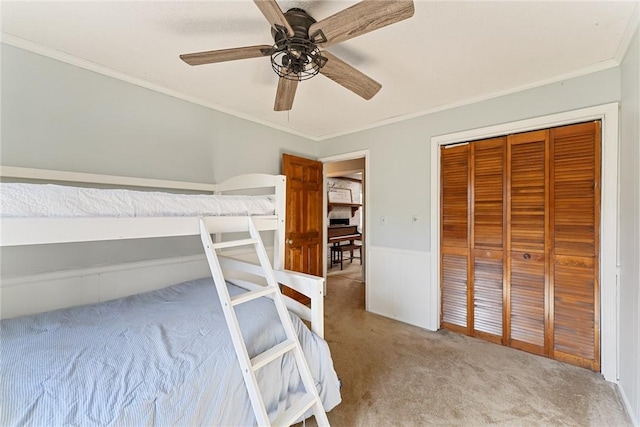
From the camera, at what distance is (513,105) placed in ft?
7.73

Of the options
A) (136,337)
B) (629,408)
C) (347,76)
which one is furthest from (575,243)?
(136,337)

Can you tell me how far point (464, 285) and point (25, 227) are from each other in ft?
10.5

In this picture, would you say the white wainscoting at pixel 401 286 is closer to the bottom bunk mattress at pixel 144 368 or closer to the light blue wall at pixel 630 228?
the light blue wall at pixel 630 228

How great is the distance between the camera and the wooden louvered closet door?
2.06 m

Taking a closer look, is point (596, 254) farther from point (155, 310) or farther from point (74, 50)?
point (74, 50)

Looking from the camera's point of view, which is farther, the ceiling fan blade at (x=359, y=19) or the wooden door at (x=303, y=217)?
the wooden door at (x=303, y=217)

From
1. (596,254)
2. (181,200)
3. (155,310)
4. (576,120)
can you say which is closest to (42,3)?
(181,200)

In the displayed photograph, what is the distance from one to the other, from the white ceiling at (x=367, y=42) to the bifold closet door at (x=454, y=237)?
641 millimetres

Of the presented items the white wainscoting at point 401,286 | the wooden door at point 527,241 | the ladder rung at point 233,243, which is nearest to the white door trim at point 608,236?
the wooden door at point 527,241

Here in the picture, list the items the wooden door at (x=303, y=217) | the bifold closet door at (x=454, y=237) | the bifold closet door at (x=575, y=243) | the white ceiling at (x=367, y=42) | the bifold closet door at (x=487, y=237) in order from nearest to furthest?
the white ceiling at (x=367, y=42)
the bifold closet door at (x=575, y=243)
the bifold closet door at (x=487, y=237)
the bifold closet door at (x=454, y=237)
the wooden door at (x=303, y=217)

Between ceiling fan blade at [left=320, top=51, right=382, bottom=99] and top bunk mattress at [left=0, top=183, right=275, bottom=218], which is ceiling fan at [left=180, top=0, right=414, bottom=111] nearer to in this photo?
ceiling fan blade at [left=320, top=51, right=382, bottom=99]

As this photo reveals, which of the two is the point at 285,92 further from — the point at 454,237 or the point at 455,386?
the point at 455,386

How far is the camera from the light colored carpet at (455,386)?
5.24ft

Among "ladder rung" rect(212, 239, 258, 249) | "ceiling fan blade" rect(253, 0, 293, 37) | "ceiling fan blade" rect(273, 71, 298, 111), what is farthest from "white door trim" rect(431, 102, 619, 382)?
"ladder rung" rect(212, 239, 258, 249)
